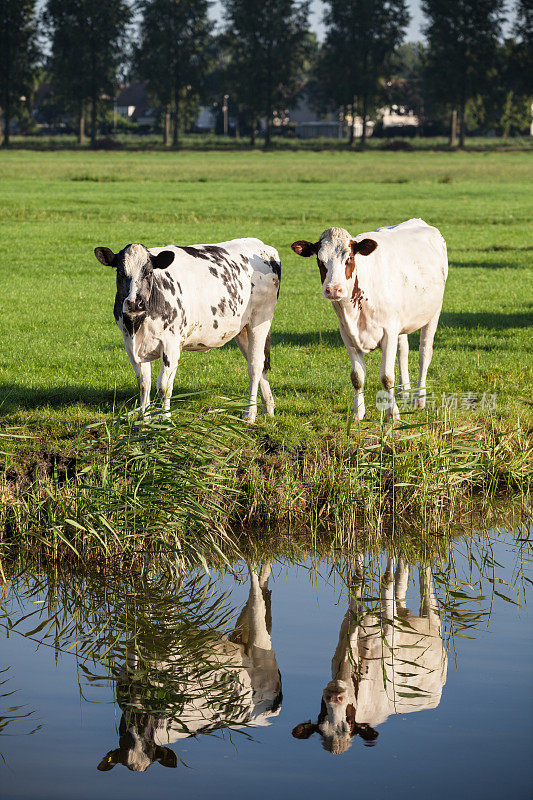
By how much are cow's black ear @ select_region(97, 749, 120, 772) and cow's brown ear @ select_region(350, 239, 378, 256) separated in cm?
565

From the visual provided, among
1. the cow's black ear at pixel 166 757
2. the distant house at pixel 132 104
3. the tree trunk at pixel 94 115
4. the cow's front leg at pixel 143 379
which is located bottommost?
the cow's black ear at pixel 166 757

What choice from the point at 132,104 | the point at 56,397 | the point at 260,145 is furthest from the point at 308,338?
the point at 132,104

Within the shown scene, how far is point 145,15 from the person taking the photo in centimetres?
11100

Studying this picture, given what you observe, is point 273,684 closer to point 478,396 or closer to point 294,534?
point 294,534

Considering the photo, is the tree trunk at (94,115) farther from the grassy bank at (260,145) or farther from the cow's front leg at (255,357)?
the cow's front leg at (255,357)

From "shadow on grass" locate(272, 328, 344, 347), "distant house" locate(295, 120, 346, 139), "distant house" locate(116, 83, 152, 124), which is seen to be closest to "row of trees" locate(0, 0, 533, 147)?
"distant house" locate(295, 120, 346, 139)

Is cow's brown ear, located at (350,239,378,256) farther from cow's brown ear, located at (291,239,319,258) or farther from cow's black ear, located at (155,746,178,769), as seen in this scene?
cow's black ear, located at (155,746,178,769)

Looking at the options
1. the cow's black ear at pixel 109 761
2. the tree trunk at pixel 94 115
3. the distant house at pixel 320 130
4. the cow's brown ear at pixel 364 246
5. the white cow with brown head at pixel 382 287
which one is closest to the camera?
the cow's black ear at pixel 109 761

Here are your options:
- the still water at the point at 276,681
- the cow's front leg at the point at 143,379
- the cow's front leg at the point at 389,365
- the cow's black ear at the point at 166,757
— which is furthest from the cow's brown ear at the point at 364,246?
the cow's black ear at the point at 166,757

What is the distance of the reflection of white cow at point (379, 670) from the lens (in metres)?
6.13

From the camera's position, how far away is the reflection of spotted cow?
31.5 ft

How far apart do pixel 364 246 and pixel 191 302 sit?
70.0 inches

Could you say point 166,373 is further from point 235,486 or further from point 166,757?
point 166,757

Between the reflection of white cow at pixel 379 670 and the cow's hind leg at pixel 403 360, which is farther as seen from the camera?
the cow's hind leg at pixel 403 360
